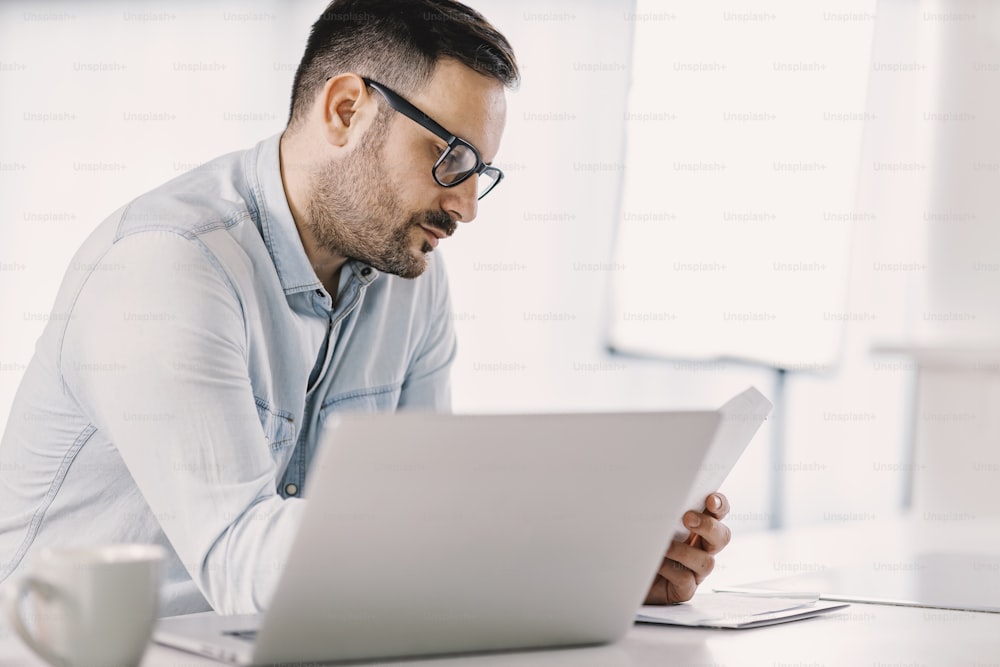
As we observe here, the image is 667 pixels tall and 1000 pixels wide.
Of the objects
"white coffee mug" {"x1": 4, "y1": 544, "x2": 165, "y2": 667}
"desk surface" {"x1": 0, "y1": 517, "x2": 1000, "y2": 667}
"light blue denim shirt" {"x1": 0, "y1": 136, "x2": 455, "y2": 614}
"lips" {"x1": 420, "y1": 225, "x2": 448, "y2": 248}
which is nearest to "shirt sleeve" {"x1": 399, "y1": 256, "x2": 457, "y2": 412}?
"light blue denim shirt" {"x1": 0, "y1": 136, "x2": 455, "y2": 614}

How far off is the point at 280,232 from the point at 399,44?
11.1 inches

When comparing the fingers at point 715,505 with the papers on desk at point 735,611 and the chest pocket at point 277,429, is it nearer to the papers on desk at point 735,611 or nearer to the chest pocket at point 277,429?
the papers on desk at point 735,611

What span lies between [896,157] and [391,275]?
8.57ft

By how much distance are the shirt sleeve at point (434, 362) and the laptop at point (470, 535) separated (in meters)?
0.81

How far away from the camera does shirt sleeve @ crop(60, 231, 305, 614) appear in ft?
3.25

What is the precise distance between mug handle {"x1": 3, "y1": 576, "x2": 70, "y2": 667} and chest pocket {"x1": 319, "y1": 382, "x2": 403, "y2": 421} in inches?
33.1

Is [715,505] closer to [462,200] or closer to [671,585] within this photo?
[671,585]

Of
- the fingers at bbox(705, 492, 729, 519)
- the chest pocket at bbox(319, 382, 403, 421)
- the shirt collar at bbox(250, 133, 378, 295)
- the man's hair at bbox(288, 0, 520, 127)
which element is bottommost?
the fingers at bbox(705, 492, 729, 519)

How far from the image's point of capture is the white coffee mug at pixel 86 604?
0.64 metres

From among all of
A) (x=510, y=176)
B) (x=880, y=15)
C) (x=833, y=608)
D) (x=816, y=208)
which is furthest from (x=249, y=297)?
(x=880, y=15)

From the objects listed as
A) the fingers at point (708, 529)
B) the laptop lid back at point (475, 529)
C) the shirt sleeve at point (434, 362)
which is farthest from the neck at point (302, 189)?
the laptop lid back at point (475, 529)

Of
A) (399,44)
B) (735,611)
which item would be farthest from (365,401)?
(735,611)

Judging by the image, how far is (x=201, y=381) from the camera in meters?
1.08

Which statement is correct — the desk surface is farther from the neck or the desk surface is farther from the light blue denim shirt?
the neck
